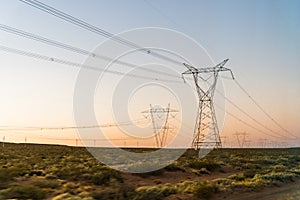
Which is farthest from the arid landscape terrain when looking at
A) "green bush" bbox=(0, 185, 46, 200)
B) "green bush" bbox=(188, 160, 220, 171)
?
"green bush" bbox=(188, 160, 220, 171)

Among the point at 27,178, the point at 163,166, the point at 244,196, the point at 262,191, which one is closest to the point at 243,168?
the point at 163,166

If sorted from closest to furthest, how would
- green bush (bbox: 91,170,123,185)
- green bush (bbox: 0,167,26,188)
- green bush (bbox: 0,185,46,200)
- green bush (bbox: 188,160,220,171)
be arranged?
green bush (bbox: 0,185,46,200) < green bush (bbox: 0,167,26,188) < green bush (bbox: 91,170,123,185) < green bush (bbox: 188,160,220,171)

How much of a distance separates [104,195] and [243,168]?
34.2m

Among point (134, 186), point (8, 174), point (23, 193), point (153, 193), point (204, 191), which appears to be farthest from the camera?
point (8, 174)

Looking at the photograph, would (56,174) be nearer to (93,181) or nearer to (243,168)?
(93,181)

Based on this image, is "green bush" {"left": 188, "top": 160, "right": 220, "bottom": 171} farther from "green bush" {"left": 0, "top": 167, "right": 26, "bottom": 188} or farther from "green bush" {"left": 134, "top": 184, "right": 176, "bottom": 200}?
"green bush" {"left": 134, "top": 184, "right": 176, "bottom": 200}

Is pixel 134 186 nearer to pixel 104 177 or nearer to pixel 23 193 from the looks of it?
pixel 104 177

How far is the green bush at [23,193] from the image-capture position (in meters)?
26.0

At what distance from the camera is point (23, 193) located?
88.5 feet

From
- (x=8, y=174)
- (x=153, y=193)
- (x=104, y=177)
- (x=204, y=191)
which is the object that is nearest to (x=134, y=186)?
(x=153, y=193)

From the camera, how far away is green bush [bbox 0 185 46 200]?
26.0 meters

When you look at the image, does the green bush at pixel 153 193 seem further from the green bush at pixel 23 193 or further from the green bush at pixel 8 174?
the green bush at pixel 8 174

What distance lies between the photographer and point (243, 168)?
58.3 m

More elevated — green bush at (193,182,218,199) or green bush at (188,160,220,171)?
green bush at (188,160,220,171)
